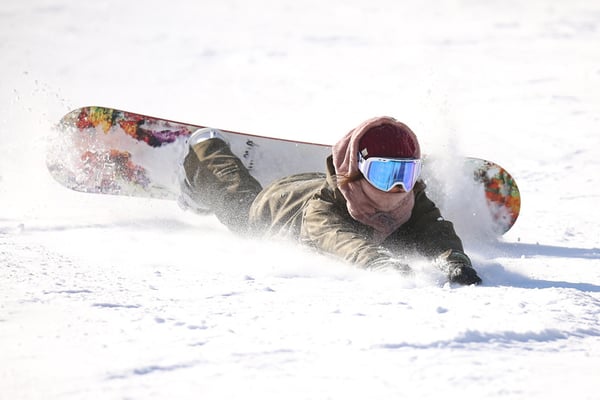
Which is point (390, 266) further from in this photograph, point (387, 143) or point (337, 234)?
point (387, 143)

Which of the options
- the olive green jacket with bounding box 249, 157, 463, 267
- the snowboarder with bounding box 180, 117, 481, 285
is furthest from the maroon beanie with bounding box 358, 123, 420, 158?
the olive green jacket with bounding box 249, 157, 463, 267

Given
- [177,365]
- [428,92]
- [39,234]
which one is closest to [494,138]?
[428,92]

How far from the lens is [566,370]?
2377 millimetres

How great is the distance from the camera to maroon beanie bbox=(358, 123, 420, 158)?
12.2ft

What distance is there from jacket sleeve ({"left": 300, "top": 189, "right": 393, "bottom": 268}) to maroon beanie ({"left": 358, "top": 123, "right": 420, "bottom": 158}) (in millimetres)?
310

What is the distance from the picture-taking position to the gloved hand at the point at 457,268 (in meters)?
3.40

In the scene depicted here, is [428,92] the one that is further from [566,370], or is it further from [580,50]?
[580,50]

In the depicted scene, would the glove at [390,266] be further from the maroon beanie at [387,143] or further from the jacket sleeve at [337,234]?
the maroon beanie at [387,143]

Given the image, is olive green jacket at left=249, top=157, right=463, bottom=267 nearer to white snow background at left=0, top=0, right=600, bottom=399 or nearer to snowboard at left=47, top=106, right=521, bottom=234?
white snow background at left=0, top=0, right=600, bottom=399

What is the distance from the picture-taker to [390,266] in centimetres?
337

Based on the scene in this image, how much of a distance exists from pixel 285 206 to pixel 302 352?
1.89m

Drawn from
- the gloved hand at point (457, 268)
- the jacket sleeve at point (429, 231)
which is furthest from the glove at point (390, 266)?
the jacket sleeve at point (429, 231)

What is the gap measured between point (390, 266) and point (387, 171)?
503mm

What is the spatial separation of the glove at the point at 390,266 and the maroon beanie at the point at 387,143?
1.63ft
